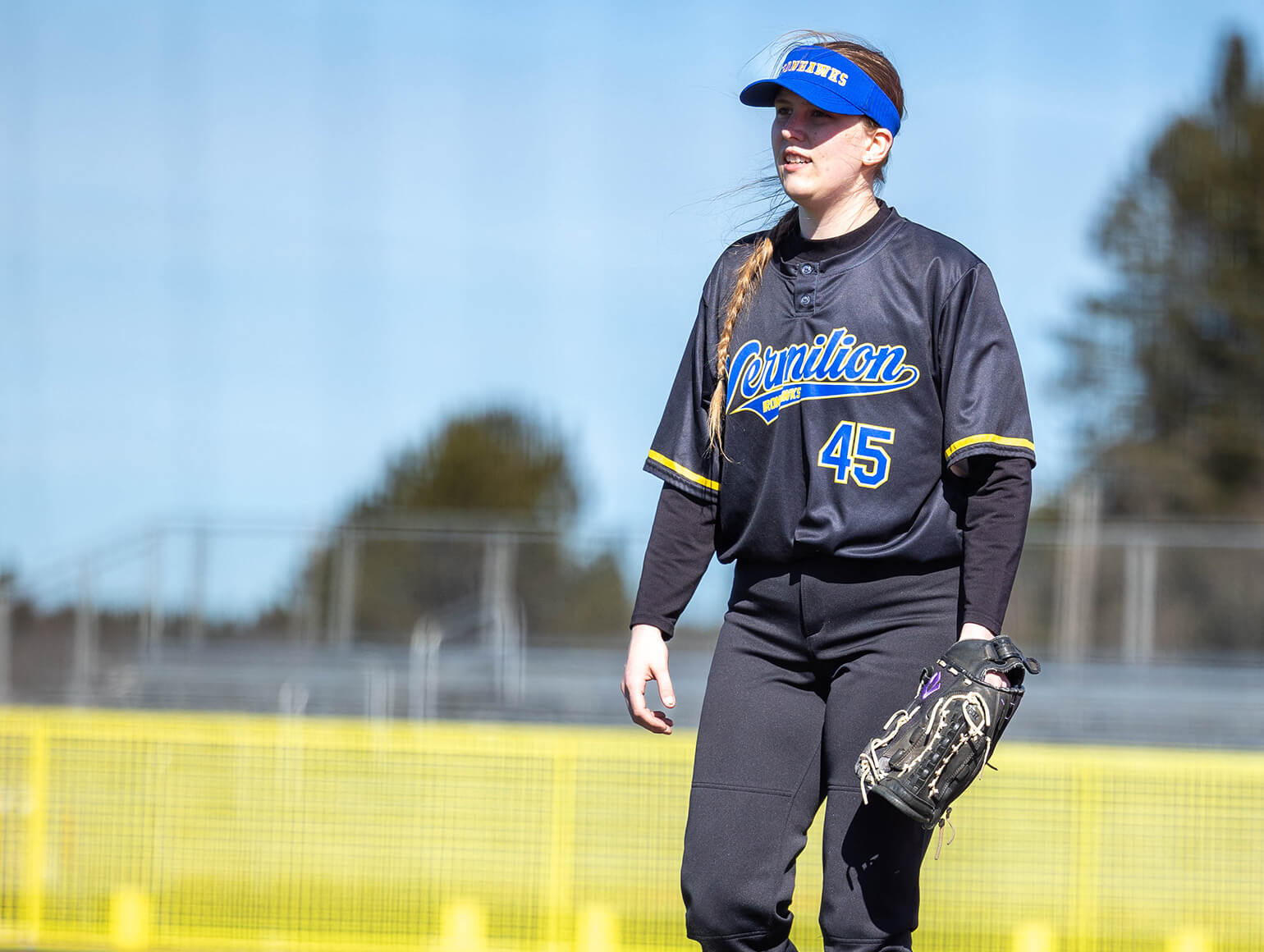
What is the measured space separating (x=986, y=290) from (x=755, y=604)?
0.70 metres

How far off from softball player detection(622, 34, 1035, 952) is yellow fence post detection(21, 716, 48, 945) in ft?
15.1

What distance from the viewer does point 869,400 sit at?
2.73 meters

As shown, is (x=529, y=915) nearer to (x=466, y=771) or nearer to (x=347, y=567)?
(x=466, y=771)

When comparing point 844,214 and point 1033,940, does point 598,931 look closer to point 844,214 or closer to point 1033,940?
point 1033,940

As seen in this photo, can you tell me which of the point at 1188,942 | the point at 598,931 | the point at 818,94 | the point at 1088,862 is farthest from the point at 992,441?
the point at 598,931

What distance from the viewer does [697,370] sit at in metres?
3.02

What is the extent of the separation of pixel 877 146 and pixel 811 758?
3.74 feet

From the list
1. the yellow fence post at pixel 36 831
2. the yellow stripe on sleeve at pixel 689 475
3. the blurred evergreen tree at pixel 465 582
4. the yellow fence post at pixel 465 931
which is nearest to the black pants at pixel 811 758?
the yellow stripe on sleeve at pixel 689 475

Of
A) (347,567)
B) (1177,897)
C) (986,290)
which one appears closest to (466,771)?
(1177,897)

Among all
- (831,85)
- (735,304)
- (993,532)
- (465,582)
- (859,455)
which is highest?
Result: (831,85)

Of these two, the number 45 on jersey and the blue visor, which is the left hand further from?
the blue visor

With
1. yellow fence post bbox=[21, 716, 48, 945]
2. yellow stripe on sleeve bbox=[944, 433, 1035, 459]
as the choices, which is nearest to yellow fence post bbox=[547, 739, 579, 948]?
yellow fence post bbox=[21, 716, 48, 945]

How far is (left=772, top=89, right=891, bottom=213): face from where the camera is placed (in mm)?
2840

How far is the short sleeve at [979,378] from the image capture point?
266cm
